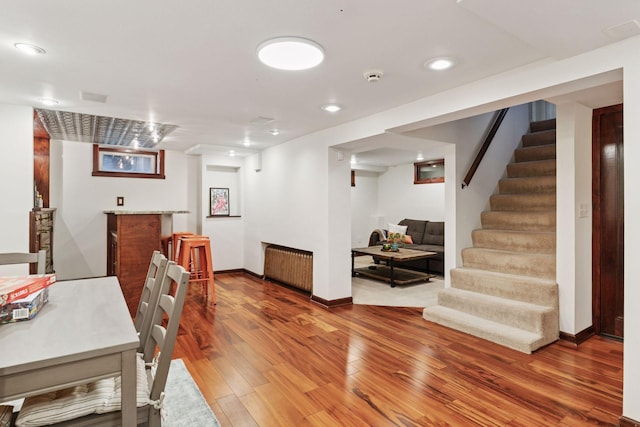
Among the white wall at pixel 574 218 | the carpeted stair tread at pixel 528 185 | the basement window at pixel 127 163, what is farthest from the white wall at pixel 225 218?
the white wall at pixel 574 218

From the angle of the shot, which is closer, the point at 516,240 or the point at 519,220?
the point at 516,240

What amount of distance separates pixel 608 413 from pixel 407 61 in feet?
8.17

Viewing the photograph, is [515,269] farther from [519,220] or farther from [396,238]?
[396,238]

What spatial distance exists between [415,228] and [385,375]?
17.0ft

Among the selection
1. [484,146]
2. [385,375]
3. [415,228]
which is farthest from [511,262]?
[415,228]

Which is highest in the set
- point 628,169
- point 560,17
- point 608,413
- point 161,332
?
point 560,17

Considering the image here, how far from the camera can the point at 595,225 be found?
131 inches

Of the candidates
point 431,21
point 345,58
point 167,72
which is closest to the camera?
point 431,21

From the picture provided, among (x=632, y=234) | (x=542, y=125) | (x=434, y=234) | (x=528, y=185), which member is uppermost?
(x=542, y=125)

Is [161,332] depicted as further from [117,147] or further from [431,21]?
[117,147]

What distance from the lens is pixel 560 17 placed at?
5.68ft

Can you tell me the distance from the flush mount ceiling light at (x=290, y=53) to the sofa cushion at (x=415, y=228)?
546cm

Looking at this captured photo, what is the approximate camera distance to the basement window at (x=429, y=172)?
24.9 feet

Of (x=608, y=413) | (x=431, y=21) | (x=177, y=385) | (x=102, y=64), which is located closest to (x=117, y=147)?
(x=102, y=64)
